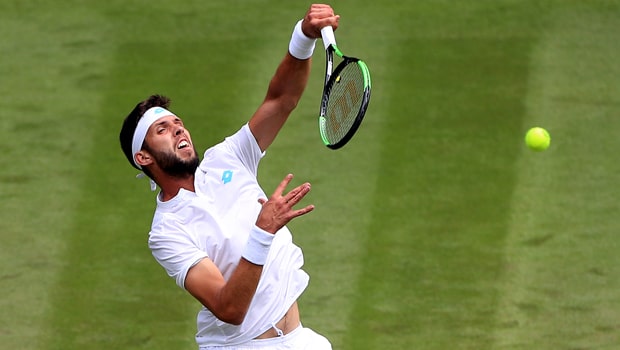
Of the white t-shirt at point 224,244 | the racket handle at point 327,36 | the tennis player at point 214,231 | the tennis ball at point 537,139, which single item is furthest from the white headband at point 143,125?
the tennis ball at point 537,139

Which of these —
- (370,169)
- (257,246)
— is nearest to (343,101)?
(257,246)

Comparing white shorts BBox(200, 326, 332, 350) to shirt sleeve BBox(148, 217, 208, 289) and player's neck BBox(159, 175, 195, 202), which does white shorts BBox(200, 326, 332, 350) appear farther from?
player's neck BBox(159, 175, 195, 202)

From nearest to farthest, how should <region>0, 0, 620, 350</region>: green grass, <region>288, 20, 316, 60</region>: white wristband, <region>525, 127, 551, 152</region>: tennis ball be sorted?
<region>288, 20, 316, 60</region>: white wristband, <region>0, 0, 620, 350</region>: green grass, <region>525, 127, 551, 152</region>: tennis ball

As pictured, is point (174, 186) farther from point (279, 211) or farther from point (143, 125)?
point (279, 211)

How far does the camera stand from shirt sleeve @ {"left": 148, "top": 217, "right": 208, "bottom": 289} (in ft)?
21.2

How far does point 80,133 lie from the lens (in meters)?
10.6

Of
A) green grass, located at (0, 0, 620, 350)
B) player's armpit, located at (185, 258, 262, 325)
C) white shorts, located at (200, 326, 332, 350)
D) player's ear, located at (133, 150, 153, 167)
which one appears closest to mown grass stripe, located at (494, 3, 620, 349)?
green grass, located at (0, 0, 620, 350)

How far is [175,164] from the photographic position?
22.2 feet

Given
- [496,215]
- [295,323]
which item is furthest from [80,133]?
[295,323]

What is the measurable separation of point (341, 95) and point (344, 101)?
0.08 m

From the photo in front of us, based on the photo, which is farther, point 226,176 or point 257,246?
point 226,176

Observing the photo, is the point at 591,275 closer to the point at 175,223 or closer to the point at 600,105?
the point at 600,105

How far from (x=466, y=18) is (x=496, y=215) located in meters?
2.72

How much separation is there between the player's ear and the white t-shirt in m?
0.22
